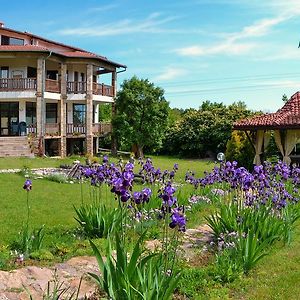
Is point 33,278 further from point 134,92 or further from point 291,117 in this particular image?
point 134,92

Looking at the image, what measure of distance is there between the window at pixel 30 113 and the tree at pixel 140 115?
533 centimetres

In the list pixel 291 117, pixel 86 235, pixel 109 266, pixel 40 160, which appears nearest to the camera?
pixel 109 266

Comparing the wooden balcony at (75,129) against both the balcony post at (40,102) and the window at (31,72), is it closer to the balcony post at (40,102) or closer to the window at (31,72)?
the balcony post at (40,102)

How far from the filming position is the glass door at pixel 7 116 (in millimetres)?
31000

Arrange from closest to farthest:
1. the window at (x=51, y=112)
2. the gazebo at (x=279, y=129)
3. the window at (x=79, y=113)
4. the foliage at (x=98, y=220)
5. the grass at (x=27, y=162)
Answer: the foliage at (x=98, y=220) < the gazebo at (x=279, y=129) < the grass at (x=27, y=162) < the window at (x=51, y=112) < the window at (x=79, y=113)

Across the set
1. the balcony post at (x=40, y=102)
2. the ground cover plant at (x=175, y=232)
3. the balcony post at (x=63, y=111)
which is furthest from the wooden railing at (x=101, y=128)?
the ground cover plant at (x=175, y=232)

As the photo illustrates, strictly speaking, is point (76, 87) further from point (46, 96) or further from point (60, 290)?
point (60, 290)

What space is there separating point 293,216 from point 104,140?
3061cm

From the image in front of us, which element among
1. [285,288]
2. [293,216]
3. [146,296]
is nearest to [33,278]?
[146,296]

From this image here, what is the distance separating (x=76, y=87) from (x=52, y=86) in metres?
1.94

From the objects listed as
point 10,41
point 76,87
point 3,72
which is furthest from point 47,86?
point 10,41

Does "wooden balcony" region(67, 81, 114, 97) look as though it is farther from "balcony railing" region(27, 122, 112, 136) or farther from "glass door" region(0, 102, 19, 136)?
"glass door" region(0, 102, 19, 136)

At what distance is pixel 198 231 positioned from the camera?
8.82 m

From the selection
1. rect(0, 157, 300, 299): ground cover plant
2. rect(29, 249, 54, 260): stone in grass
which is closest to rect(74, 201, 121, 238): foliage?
rect(0, 157, 300, 299): ground cover plant
